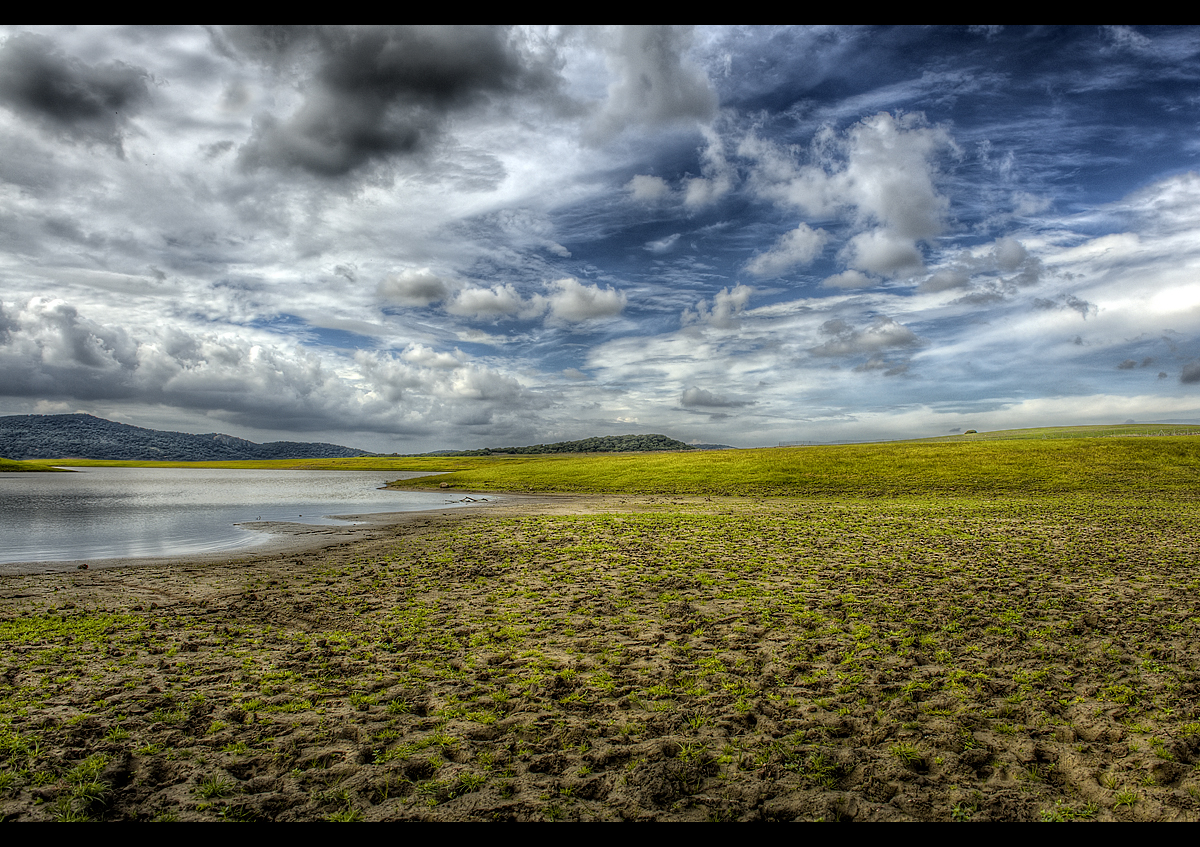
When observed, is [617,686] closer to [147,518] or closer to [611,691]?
[611,691]

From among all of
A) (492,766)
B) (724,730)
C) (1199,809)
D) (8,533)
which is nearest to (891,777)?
(724,730)

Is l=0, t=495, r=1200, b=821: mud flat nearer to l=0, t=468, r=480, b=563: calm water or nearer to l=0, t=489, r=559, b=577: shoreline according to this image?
l=0, t=489, r=559, b=577: shoreline

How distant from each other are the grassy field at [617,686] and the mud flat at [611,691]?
0.16ft

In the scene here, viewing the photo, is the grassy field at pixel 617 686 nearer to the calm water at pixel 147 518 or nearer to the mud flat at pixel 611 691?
the mud flat at pixel 611 691

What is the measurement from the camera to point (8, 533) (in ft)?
93.4

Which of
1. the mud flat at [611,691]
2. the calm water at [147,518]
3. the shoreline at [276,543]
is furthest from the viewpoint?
the calm water at [147,518]

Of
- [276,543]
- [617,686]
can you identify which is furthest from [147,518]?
[617,686]

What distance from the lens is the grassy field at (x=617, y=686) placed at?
22.1 feet

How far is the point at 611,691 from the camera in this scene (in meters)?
9.49

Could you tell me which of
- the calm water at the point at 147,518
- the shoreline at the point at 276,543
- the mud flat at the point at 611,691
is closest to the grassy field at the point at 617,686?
the mud flat at the point at 611,691

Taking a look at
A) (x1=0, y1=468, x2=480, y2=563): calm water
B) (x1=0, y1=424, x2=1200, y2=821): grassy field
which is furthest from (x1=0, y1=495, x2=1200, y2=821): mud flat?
(x1=0, y1=468, x2=480, y2=563): calm water

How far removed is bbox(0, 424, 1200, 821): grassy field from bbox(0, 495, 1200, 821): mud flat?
0.16 ft

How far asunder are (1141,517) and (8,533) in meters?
55.0

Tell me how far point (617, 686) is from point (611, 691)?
24cm
